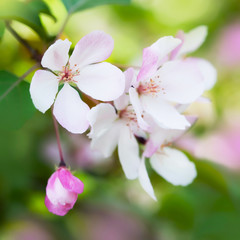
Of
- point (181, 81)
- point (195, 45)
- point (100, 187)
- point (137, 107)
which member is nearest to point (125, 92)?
point (137, 107)

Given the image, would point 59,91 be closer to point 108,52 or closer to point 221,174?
point 108,52

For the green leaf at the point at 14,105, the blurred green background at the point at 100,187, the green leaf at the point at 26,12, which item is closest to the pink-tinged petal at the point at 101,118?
the green leaf at the point at 14,105

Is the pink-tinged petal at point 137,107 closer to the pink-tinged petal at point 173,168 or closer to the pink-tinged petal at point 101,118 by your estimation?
the pink-tinged petal at point 101,118

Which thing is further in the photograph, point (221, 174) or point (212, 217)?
point (212, 217)

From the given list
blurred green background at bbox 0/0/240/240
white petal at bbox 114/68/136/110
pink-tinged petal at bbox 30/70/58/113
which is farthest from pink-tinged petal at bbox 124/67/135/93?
blurred green background at bbox 0/0/240/240

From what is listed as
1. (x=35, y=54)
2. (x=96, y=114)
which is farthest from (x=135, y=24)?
(x=96, y=114)
